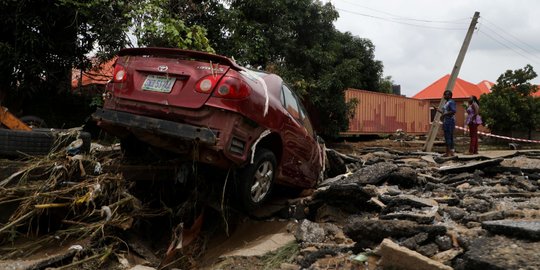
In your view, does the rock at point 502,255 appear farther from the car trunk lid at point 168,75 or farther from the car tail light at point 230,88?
the car trunk lid at point 168,75

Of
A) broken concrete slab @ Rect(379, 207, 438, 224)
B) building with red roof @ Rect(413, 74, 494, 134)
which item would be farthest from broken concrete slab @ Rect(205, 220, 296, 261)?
building with red roof @ Rect(413, 74, 494, 134)

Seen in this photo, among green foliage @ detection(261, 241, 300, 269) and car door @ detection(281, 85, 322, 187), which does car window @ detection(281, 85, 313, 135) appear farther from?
green foliage @ detection(261, 241, 300, 269)

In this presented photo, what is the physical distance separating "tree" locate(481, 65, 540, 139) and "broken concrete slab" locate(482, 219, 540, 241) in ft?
69.4

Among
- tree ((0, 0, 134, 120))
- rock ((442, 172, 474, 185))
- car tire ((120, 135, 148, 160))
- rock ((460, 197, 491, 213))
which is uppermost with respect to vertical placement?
tree ((0, 0, 134, 120))

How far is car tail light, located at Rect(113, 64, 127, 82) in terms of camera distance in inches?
166

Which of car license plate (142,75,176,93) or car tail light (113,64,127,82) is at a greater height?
car tail light (113,64,127,82)

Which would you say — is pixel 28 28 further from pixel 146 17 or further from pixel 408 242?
pixel 408 242

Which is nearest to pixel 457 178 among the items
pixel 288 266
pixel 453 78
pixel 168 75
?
pixel 288 266

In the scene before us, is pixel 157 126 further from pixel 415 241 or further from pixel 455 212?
pixel 455 212

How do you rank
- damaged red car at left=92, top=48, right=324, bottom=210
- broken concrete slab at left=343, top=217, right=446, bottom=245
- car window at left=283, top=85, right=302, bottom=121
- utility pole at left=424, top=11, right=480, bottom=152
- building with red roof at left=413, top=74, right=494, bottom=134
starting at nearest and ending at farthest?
broken concrete slab at left=343, top=217, right=446, bottom=245 < damaged red car at left=92, top=48, right=324, bottom=210 < car window at left=283, top=85, right=302, bottom=121 < utility pole at left=424, top=11, right=480, bottom=152 < building with red roof at left=413, top=74, right=494, bottom=134

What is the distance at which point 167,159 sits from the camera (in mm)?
4559

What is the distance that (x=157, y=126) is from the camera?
381 cm

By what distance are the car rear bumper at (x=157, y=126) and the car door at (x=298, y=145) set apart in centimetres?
125

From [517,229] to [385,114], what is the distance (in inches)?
833
